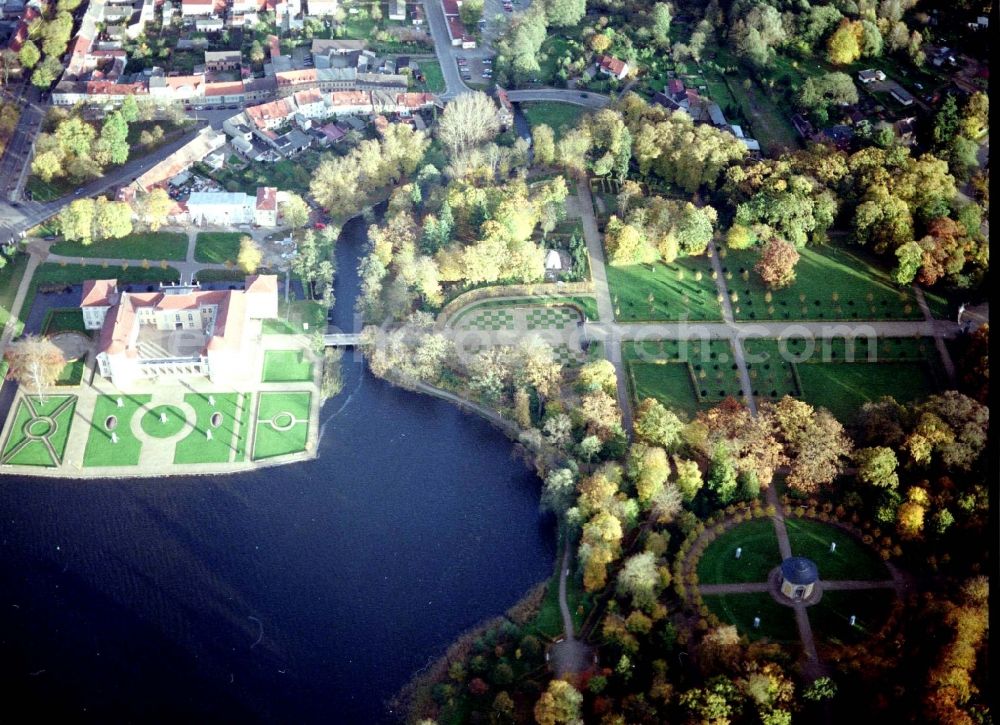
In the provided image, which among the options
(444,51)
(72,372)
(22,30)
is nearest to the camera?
(72,372)

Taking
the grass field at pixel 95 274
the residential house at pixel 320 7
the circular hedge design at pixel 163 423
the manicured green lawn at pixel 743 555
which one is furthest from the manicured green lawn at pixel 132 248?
the manicured green lawn at pixel 743 555

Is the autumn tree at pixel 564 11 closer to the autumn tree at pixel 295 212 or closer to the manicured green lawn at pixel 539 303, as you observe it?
the autumn tree at pixel 295 212

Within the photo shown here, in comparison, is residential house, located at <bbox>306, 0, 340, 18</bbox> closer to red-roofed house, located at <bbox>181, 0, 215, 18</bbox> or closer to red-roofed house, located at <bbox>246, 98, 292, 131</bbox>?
red-roofed house, located at <bbox>181, 0, 215, 18</bbox>

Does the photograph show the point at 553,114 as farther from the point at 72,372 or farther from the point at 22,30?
the point at 22,30

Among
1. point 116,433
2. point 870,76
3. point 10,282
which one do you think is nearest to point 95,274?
point 10,282

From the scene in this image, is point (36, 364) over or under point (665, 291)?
under

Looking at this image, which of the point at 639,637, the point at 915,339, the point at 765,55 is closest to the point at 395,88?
the point at 765,55

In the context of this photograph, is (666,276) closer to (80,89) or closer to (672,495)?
(672,495)
